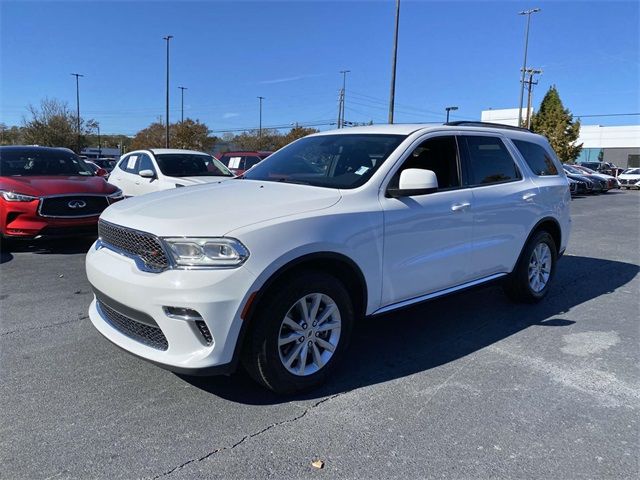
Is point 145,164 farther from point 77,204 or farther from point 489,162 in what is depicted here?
point 489,162

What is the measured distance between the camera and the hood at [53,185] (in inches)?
286

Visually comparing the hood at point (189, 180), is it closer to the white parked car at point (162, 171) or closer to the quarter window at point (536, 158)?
the white parked car at point (162, 171)

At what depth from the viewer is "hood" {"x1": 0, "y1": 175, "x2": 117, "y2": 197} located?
7.27m

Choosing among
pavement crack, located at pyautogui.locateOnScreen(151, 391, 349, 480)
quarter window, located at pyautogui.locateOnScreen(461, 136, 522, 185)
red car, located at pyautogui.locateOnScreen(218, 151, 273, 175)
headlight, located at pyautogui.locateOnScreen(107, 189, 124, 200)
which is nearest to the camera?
pavement crack, located at pyautogui.locateOnScreen(151, 391, 349, 480)

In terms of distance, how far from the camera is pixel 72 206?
7461 mm

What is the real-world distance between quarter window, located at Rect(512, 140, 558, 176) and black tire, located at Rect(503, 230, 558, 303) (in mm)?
705

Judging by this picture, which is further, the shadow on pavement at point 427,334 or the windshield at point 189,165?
the windshield at point 189,165

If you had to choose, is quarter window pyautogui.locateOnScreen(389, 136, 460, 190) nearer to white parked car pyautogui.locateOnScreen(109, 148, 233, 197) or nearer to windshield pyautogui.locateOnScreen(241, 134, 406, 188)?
windshield pyautogui.locateOnScreen(241, 134, 406, 188)

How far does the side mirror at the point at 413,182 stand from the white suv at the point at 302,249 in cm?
1

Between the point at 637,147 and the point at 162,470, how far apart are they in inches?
3472

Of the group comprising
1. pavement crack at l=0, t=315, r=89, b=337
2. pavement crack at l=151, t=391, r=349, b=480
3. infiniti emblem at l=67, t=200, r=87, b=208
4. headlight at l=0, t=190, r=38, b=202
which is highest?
headlight at l=0, t=190, r=38, b=202

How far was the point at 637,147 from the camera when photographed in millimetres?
75500

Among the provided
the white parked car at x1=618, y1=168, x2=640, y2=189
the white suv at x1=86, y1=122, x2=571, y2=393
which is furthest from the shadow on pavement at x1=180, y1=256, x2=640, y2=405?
the white parked car at x1=618, y1=168, x2=640, y2=189

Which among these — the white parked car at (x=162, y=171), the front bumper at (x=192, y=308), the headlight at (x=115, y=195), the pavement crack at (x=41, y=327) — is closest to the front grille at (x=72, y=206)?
the headlight at (x=115, y=195)
